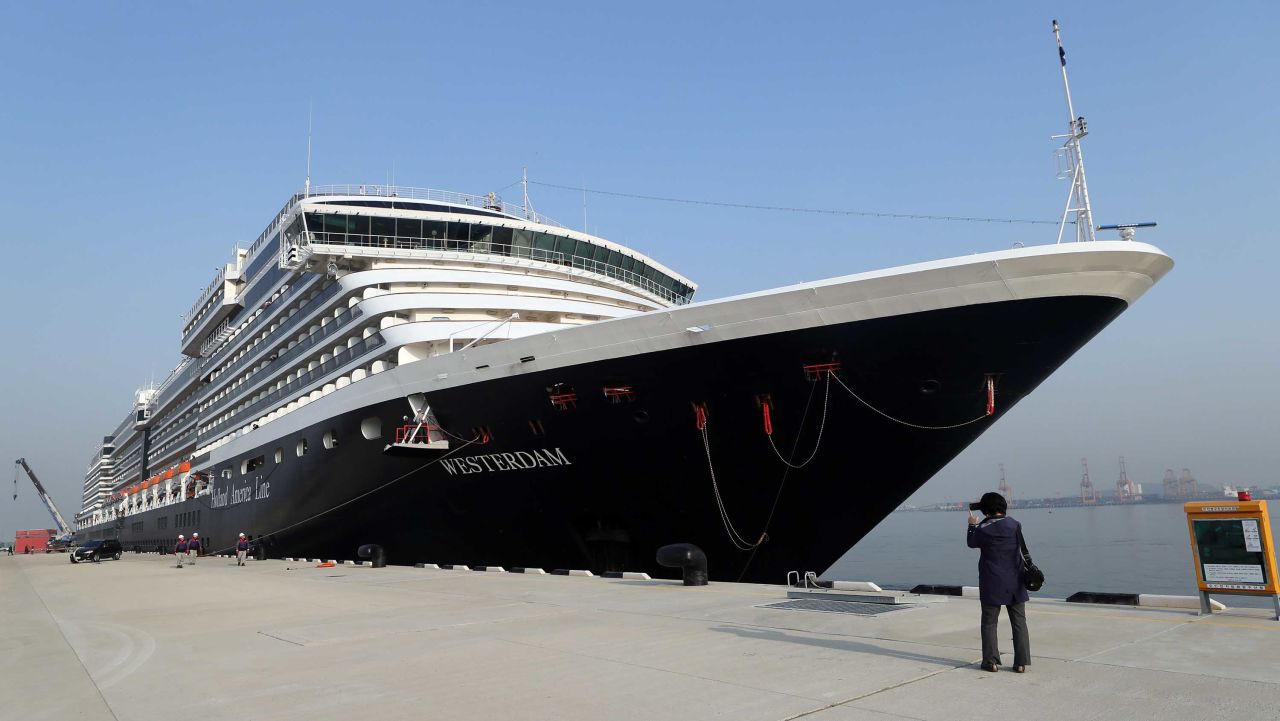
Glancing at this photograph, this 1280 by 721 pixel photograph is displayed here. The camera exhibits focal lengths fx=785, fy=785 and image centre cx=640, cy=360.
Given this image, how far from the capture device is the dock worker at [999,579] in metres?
5.34

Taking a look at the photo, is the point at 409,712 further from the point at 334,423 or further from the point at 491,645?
the point at 334,423

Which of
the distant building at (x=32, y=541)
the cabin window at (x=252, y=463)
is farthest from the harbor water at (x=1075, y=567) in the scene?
the distant building at (x=32, y=541)

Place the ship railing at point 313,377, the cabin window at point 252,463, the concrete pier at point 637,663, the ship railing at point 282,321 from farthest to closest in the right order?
the cabin window at point 252,463
the ship railing at point 282,321
the ship railing at point 313,377
the concrete pier at point 637,663

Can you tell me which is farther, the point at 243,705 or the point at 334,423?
the point at 334,423

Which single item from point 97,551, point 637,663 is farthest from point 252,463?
point 637,663

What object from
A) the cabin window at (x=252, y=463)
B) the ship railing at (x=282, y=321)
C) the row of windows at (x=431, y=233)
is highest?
the row of windows at (x=431, y=233)

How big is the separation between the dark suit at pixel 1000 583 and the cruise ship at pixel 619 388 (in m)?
5.19

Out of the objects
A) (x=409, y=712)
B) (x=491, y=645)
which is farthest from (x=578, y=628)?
(x=409, y=712)

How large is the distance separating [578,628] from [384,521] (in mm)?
11337

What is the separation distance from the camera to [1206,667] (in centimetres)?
524

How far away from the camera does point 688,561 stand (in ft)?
37.3

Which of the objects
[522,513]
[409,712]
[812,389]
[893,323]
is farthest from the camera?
[522,513]

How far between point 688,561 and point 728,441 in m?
1.93

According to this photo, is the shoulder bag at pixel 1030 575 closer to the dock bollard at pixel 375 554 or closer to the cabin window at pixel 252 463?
the dock bollard at pixel 375 554
